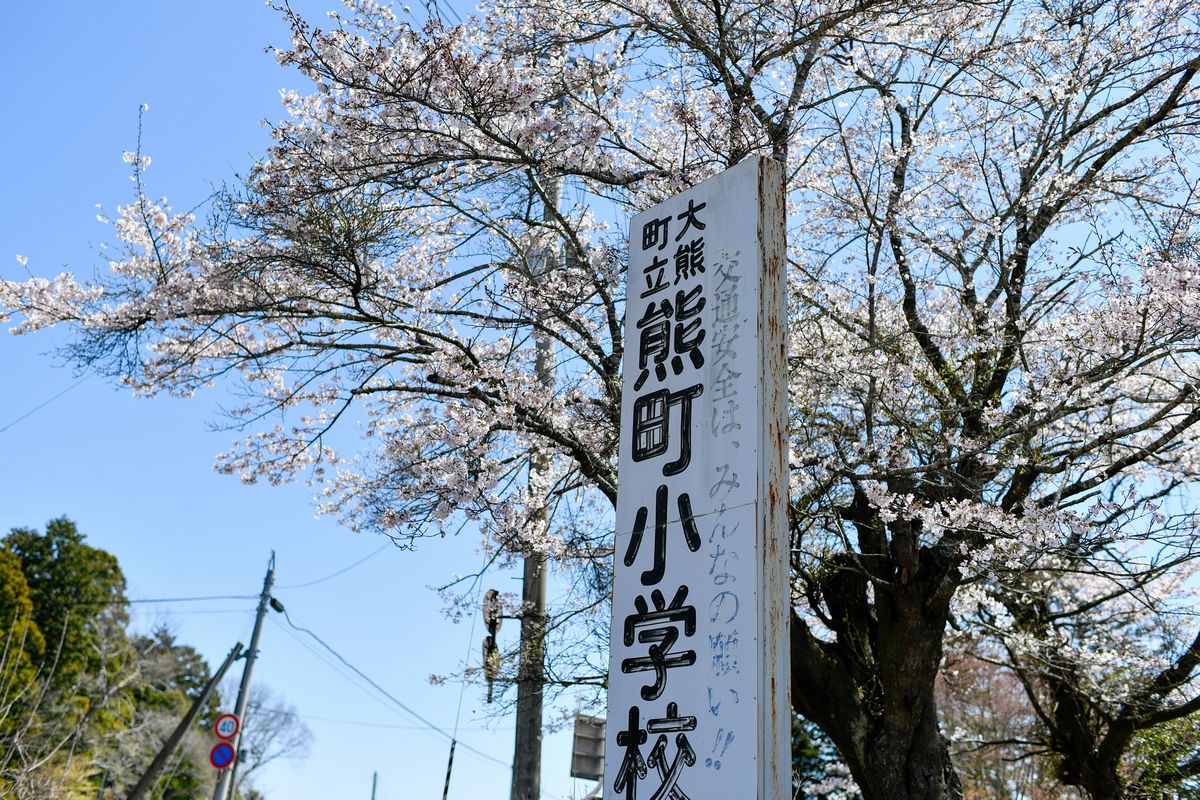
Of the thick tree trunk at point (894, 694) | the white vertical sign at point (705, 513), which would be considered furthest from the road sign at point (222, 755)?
the white vertical sign at point (705, 513)

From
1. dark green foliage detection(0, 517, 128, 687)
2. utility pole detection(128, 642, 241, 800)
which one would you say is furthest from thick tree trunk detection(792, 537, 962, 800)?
dark green foliage detection(0, 517, 128, 687)

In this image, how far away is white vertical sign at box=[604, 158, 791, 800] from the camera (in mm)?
3068

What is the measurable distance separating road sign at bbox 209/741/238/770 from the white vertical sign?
1040cm

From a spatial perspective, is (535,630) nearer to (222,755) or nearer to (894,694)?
(894,694)

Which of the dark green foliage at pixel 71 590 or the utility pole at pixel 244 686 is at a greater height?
the dark green foliage at pixel 71 590

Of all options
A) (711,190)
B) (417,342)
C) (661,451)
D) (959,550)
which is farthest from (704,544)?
(417,342)

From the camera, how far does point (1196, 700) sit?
7.29 m

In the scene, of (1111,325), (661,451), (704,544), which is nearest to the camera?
(704,544)

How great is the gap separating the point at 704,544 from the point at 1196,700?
619 centimetres

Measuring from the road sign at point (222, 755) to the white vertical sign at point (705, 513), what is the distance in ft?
34.1

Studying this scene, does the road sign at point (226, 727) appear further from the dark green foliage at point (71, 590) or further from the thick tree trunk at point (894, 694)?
the dark green foliage at point (71, 590)

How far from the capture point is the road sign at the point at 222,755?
11930 mm

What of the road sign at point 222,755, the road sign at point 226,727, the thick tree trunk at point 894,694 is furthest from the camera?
the road sign at point 226,727

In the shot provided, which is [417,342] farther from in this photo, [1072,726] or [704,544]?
[1072,726]
